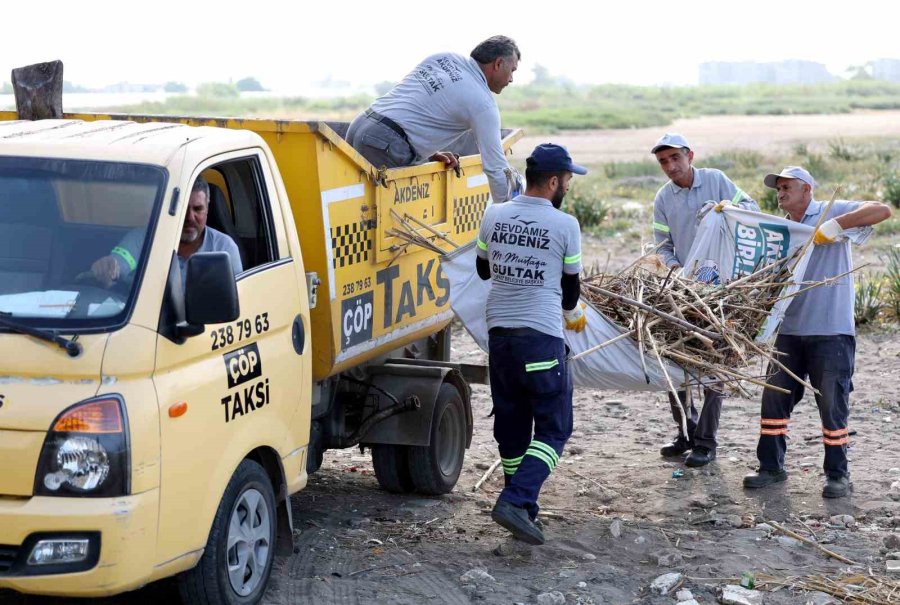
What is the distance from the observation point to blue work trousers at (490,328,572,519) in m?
5.98

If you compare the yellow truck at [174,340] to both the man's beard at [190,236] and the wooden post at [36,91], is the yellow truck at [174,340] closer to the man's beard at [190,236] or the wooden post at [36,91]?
the man's beard at [190,236]

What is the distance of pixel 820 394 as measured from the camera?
7066 mm

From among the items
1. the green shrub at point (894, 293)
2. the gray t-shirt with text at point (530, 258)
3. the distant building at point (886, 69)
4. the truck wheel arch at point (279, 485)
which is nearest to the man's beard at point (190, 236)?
the truck wheel arch at point (279, 485)

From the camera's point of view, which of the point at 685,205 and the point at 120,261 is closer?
the point at 120,261

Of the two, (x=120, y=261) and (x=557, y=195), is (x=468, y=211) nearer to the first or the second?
(x=557, y=195)

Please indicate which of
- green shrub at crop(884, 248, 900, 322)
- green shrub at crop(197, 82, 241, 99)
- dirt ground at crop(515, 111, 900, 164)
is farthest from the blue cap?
green shrub at crop(197, 82, 241, 99)

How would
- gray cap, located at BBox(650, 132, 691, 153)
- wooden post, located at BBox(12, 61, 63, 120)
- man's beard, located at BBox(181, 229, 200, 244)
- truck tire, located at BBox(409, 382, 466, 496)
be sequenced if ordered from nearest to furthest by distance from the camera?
man's beard, located at BBox(181, 229, 200, 244) < wooden post, located at BBox(12, 61, 63, 120) < truck tire, located at BBox(409, 382, 466, 496) < gray cap, located at BBox(650, 132, 691, 153)

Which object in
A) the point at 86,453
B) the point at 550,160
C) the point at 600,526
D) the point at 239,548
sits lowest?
the point at 600,526

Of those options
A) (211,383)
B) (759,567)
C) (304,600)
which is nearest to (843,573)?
(759,567)

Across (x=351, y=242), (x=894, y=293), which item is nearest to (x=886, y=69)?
(x=894, y=293)

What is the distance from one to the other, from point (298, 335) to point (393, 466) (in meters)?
1.92

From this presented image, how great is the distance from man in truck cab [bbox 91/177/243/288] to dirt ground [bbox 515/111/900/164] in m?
32.0

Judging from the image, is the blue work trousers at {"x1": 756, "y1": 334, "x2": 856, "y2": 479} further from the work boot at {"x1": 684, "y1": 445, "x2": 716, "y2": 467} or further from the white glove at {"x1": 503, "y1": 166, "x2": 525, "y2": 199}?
the white glove at {"x1": 503, "y1": 166, "x2": 525, "y2": 199}

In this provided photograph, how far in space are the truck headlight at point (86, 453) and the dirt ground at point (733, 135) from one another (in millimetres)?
33105
